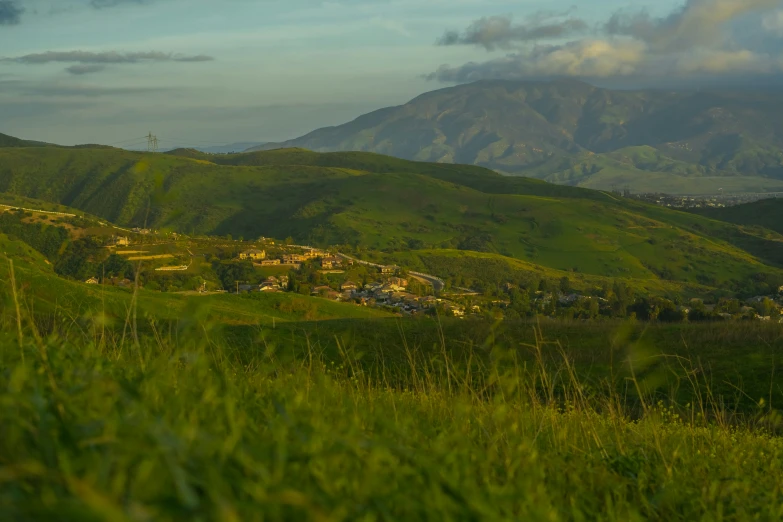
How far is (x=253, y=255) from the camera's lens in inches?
3664

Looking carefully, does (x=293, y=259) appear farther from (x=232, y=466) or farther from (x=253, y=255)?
(x=232, y=466)

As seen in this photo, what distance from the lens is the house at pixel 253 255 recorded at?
90.3 meters

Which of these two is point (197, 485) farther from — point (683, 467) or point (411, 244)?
point (411, 244)

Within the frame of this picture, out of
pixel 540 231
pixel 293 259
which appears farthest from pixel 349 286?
pixel 540 231

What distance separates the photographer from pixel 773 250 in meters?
150

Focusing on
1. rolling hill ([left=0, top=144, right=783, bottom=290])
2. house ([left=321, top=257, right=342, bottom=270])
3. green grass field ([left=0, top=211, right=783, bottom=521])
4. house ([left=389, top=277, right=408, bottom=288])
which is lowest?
rolling hill ([left=0, top=144, right=783, bottom=290])

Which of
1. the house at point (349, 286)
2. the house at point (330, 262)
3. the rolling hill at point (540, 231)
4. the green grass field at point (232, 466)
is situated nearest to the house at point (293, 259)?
the house at point (330, 262)

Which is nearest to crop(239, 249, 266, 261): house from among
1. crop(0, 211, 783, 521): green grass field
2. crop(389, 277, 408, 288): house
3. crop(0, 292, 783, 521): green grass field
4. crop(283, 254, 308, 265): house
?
crop(283, 254, 308, 265): house

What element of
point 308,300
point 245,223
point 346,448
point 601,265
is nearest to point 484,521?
point 346,448

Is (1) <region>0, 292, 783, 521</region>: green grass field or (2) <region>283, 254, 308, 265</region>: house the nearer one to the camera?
(1) <region>0, 292, 783, 521</region>: green grass field

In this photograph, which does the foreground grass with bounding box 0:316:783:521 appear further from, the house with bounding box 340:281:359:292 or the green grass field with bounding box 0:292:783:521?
the house with bounding box 340:281:359:292

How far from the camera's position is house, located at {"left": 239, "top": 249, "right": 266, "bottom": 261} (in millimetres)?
90256

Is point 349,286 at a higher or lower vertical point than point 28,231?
A: lower

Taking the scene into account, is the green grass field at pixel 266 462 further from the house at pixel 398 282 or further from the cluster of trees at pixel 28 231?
the house at pixel 398 282
